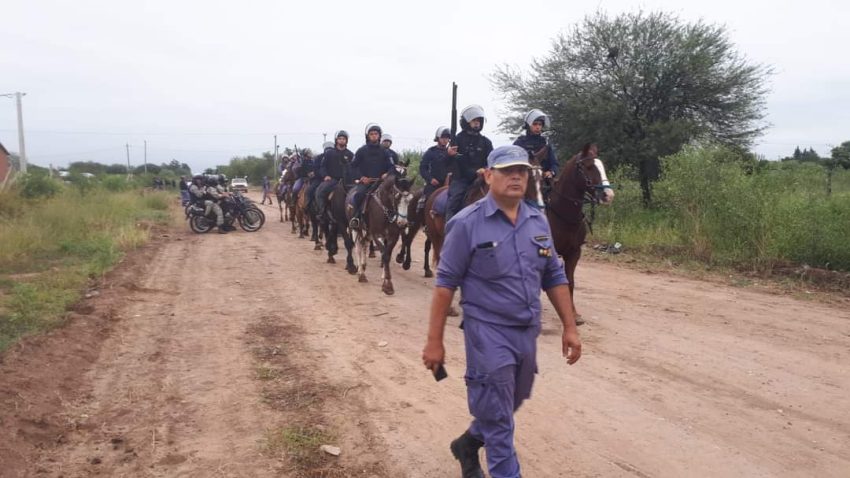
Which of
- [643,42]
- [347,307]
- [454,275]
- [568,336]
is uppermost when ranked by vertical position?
[643,42]

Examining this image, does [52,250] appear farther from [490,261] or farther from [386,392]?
[490,261]

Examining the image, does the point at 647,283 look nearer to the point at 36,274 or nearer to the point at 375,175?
the point at 375,175

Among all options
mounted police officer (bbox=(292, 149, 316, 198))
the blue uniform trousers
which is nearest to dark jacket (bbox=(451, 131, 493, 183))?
the blue uniform trousers

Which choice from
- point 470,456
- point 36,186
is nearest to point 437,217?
point 470,456

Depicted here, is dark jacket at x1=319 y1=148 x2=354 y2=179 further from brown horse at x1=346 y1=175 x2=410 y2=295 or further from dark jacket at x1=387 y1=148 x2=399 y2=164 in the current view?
brown horse at x1=346 y1=175 x2=410 y2=295

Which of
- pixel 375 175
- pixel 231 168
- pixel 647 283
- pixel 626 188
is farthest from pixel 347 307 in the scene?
pixel 231 168

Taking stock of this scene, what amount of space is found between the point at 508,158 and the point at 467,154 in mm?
5465

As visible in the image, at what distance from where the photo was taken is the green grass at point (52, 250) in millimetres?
7875

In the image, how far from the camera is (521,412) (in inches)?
201

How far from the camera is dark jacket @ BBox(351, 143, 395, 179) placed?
38.4ft

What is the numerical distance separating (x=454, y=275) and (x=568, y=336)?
2.65ft

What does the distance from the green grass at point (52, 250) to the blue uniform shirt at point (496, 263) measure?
17.7 feet

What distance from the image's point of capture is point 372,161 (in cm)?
1173

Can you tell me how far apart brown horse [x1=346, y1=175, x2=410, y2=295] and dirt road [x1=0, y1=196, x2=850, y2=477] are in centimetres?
132
